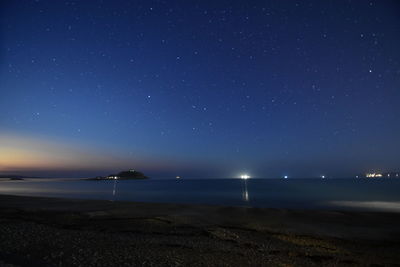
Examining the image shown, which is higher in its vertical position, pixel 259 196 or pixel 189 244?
pixel 189 244

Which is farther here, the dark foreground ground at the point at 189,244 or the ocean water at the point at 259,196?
the ocean water at the point at 259,196

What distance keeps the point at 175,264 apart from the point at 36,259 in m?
Answer: 4.82

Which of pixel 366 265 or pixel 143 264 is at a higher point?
pixel 143 264

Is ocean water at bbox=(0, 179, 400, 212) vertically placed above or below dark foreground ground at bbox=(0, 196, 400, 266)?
below

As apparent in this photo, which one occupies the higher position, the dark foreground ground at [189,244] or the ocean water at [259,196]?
the dark foreground ground at [189,244]

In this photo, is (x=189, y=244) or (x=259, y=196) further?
(x=259, y=196)

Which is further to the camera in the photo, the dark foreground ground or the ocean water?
the ocean water

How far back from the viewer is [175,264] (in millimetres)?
10367

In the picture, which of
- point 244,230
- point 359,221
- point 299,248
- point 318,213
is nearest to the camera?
point 299,248

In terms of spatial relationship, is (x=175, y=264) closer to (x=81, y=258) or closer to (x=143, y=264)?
(x=143, y=264)

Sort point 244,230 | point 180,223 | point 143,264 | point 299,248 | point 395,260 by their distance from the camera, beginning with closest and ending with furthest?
point 143,264, point 395,260, point 299,248, point 244,230, point 180,223

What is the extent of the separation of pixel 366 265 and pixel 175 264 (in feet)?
27.4

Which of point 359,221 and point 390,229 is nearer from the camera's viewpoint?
point 390,229

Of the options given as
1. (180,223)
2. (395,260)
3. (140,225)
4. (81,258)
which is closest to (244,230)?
(180,223)
